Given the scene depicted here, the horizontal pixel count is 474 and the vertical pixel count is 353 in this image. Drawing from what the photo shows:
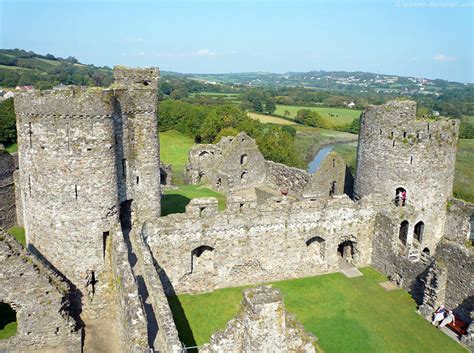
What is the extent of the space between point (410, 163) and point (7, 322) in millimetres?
16974

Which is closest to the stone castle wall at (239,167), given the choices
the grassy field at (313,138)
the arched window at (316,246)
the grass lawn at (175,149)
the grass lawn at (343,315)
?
the arched window at (316,246)

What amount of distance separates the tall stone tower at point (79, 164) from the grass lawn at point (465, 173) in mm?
26786


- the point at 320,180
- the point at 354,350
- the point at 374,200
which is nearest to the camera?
the point at 354,350

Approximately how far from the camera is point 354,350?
1411cm

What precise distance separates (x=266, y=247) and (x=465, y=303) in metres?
7.65

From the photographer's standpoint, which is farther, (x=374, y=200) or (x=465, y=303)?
(x=374, y=200)

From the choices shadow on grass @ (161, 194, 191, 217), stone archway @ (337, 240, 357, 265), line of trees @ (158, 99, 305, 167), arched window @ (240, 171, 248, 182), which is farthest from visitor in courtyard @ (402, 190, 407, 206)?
line of trees @ (158, 99, 305, 167)

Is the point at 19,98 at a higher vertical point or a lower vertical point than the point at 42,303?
higher

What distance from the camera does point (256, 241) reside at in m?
17.6

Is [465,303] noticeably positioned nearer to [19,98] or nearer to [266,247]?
[266,247]

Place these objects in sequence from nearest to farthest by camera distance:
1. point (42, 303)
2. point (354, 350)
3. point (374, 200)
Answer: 1. point (42, 303)
2. point (354, 350)
3. point (374, 200)

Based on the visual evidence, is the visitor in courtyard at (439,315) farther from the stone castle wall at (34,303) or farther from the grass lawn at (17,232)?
the grass lawn at (17,232)

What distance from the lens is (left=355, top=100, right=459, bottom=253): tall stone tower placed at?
18750 millimetres

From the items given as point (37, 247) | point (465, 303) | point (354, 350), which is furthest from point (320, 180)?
point (37, 247)
